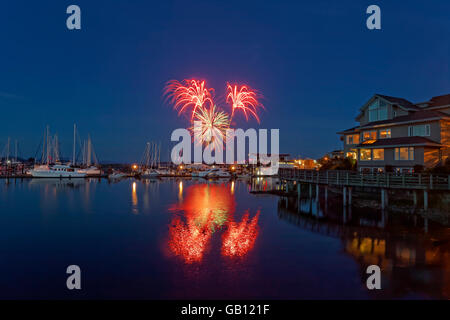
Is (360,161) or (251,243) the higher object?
(360,161)

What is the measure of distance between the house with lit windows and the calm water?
28.2 feet

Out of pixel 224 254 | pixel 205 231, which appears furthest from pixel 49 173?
pixel 224 254

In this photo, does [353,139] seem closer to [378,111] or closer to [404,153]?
[378,111]

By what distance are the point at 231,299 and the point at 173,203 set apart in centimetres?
3088

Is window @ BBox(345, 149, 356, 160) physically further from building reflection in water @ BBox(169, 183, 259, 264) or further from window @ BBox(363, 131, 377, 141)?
building reflection in water @ BBox(169, 183, 259, 264)

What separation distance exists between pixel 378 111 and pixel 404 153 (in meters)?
8.82

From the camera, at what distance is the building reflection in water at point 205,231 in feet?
63.2

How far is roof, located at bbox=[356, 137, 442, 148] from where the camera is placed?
31516mm

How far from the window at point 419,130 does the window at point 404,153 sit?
8.89ft

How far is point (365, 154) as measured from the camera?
127 ft

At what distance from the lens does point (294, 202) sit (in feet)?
133

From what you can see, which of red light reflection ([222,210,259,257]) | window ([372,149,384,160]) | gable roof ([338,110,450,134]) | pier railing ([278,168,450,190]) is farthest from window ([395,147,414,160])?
red light reflection ([222,210,259,257])

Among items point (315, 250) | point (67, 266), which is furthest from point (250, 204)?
point (67, 266)
